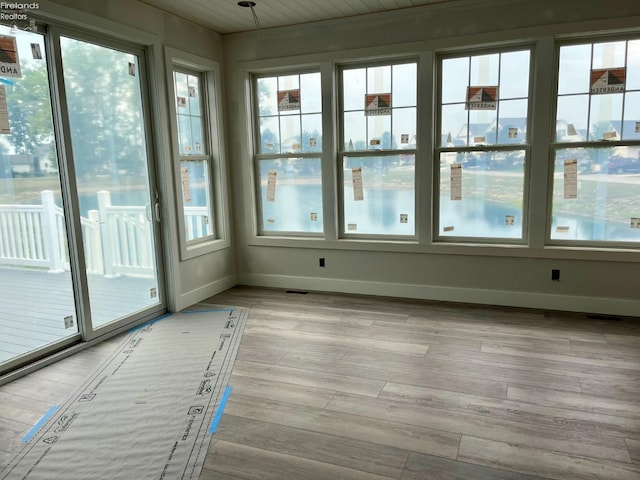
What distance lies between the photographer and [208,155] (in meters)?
5.20

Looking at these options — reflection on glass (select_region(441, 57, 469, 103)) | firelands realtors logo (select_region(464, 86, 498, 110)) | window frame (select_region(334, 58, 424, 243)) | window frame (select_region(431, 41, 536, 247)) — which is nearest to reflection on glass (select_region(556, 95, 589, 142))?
window frame (select_region(431, 41, 536, 247))

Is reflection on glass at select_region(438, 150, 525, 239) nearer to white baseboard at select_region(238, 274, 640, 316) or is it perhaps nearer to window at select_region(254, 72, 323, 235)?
white baseboard at select_region(238, 274, 640, 316)

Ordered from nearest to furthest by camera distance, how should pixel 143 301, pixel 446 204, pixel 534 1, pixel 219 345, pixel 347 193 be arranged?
pixel 219 345
pixel 534 1
pixel 143 301
pixel 446 204
pixel 347 193

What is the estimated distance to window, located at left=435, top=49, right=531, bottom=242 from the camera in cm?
436

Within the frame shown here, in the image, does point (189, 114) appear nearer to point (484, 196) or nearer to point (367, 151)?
point (367, 151)

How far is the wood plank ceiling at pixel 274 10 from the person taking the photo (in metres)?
4.17

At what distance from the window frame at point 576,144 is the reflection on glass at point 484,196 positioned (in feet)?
0.80

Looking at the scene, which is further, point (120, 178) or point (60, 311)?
point (120, 178)

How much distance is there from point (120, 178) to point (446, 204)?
3027 mm

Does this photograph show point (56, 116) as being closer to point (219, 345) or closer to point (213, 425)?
point (219, 345)

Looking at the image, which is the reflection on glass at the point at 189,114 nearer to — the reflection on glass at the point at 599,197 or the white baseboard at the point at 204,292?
the white baseboard at the point at 204,292

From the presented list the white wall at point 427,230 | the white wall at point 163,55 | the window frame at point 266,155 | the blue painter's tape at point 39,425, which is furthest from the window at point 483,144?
the blue painter's tape at point 39,425

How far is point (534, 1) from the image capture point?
161 inches

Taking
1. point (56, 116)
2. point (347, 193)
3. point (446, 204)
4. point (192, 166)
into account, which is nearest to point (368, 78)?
point (347, 193)
